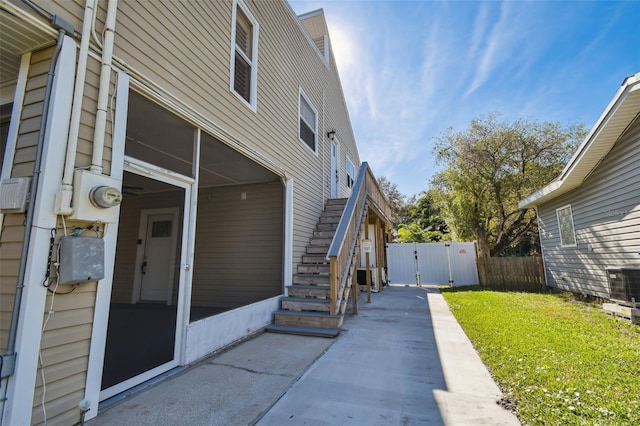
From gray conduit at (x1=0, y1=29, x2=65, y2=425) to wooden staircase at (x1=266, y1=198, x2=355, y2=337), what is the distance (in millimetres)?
3125

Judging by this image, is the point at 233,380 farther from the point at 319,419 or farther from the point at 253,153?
the point at 253,153

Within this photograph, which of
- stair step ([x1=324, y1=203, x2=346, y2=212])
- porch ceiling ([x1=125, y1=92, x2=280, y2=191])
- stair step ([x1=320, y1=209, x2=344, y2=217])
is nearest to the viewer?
porch ceiling ([x1=125, y1=92, x2=280, y2=191])

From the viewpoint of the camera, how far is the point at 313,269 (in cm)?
560

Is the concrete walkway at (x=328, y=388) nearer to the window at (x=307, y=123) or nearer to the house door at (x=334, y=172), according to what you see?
the window at (x=307, y=123)

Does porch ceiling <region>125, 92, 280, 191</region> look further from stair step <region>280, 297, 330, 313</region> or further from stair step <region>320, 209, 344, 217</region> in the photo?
stair step <region>280, 297, 330, 313</region>

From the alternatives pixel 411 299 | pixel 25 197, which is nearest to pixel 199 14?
pixel 25 197

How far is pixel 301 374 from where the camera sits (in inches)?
113

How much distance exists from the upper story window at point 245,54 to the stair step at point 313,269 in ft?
9.88

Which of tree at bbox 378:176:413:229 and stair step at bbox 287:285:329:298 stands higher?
tree at bbox 378:176:413:229

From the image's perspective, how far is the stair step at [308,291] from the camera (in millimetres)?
4984

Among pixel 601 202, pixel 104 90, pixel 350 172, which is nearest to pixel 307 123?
pixel 350 172

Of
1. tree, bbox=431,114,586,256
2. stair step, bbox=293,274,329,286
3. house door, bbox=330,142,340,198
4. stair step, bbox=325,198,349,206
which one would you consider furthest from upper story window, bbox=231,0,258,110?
tree, bbox=431,114,586,256

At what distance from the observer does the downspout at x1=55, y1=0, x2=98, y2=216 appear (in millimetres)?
1890

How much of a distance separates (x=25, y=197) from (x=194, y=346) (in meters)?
2.08
